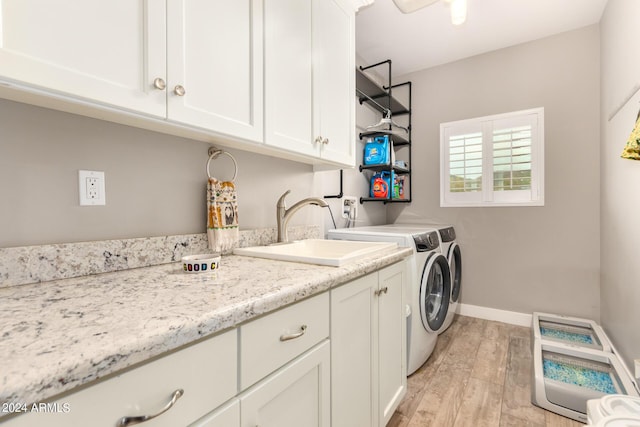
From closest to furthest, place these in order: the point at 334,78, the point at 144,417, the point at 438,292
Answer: the point at 144,417 < the point at 334,78 < the point at 438,292

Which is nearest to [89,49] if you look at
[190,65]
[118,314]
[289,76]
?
[190,65]

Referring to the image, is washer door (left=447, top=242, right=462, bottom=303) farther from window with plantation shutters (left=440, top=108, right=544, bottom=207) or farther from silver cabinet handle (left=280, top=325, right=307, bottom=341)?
silver cabinet handle (left=280, top=325, right=307, bottom=341)

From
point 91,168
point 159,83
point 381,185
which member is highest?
point 159,83

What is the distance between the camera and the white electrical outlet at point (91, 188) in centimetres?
95

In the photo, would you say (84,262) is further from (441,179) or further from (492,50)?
(492,50)

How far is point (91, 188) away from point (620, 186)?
292 centimetres

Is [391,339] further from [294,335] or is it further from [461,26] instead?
[461,26]

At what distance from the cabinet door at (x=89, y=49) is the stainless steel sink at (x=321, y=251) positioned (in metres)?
0.67

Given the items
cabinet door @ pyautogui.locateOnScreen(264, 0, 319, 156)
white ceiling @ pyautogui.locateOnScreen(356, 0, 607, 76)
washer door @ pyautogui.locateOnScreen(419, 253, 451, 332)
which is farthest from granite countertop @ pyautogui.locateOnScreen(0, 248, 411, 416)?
white ceiling @ pyautogui.locateOnScreen(356, 0, 607, 76)

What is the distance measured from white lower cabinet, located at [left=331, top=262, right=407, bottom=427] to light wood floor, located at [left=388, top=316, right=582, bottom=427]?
0.82 feet

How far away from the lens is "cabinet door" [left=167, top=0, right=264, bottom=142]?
92cm

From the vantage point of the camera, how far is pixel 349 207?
2637 mm

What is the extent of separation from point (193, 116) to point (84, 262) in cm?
59

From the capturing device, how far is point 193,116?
963mm
